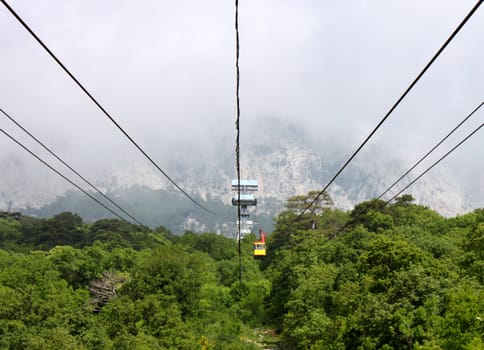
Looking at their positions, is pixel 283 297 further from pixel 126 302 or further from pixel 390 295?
pixel 390 295

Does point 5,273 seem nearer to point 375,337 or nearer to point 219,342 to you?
point 219,342

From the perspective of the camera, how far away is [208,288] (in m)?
56.9

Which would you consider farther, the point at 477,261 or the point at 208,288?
the point at 208,288

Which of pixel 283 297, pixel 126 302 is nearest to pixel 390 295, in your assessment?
pixel 126 302

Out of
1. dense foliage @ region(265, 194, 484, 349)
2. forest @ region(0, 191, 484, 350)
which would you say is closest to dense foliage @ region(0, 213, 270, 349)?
forest @ region(0, 191, 484, 350)

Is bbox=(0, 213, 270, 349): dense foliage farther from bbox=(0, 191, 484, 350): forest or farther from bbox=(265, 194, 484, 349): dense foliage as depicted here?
bbox=(265, 194, 484, 349): dense foliage

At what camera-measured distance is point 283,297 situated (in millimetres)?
54594

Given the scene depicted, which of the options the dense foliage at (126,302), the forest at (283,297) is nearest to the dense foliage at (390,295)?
the forest at (283,297)

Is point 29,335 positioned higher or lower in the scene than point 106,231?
lower

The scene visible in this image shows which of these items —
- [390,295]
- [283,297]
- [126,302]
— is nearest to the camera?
[390,295]

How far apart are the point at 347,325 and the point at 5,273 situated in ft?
119

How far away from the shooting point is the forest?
2269 cm

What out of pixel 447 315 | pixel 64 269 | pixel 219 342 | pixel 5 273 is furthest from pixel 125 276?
pixel 447 315

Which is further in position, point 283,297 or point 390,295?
point 283,297
